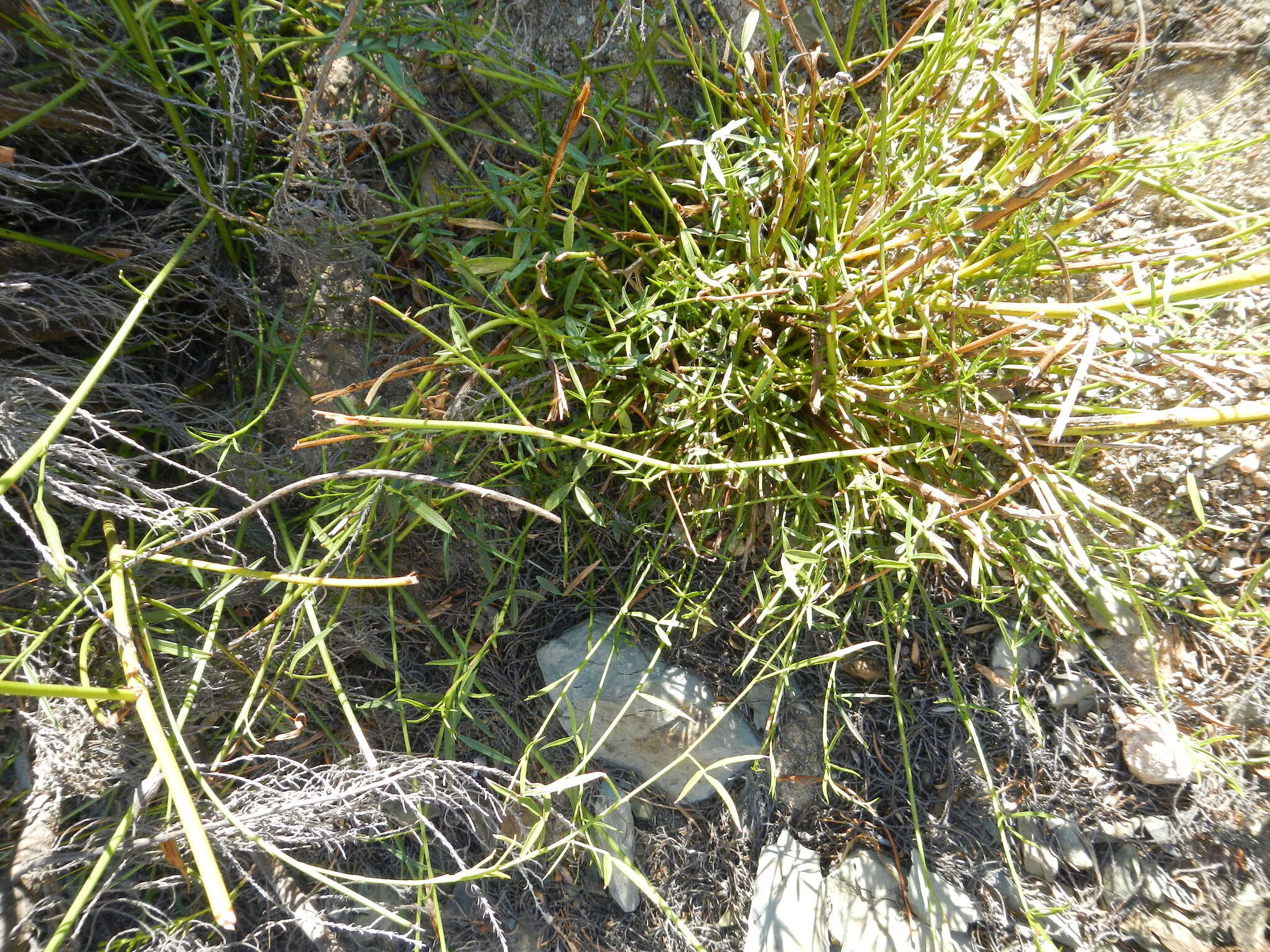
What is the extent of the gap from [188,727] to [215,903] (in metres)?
0.73

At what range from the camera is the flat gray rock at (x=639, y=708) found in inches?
56.5

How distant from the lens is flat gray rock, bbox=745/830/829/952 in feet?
4.67

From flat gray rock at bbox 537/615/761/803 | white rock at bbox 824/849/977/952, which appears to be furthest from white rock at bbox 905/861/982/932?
flat gray rock at bbox 537/615/761/803

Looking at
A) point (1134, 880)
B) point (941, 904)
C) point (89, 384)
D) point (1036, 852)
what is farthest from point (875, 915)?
point (89, 384)

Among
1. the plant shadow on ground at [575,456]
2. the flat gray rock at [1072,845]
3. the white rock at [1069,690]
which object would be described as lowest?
the flat gray rock at [1072,845]

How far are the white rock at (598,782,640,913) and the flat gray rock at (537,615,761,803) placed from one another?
8 cm

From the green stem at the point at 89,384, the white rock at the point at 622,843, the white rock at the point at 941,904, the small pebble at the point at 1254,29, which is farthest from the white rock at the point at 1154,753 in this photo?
the green stem at the point at 89,384

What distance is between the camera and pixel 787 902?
1.44m

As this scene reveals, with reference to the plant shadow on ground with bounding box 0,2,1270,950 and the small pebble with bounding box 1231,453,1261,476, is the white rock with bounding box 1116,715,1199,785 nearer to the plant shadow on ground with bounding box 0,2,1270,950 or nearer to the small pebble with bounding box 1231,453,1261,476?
the plant shadow on ground with bounding box 0,2,1270,950

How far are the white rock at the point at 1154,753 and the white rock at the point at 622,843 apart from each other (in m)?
0.99

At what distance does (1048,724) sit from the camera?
4.75ft

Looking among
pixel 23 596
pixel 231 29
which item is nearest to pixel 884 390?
pixel 231 29

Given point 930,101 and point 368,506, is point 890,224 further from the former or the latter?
point 368,506

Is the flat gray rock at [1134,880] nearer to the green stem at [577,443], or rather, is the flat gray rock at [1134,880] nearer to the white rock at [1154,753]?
the white rock at [1154,753]
